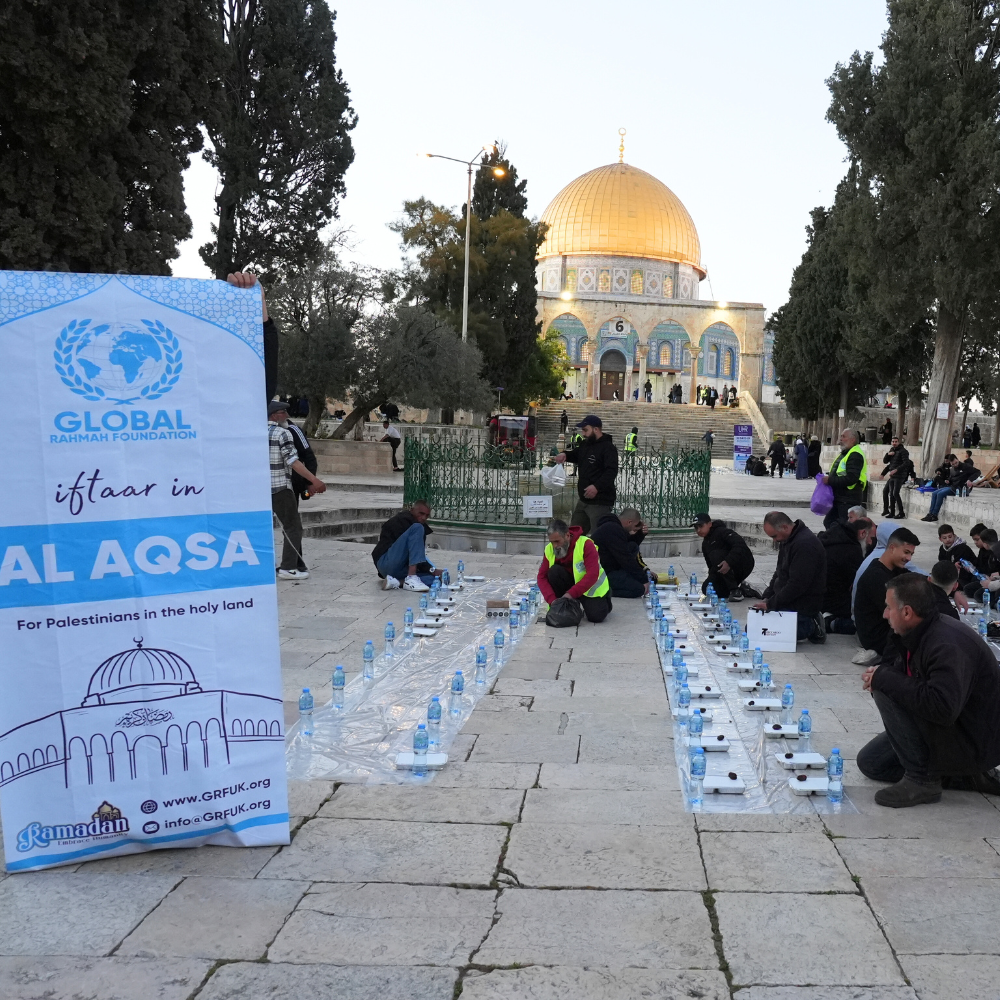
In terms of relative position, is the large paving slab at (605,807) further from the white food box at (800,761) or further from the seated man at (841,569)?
the seated man at (841,569)

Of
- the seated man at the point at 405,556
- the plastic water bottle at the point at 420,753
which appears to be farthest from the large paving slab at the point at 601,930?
the seated man at the point at 405,556

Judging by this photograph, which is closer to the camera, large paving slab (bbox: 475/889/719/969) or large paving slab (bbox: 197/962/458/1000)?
large paving slab (bbox: 197/962/458/1000)

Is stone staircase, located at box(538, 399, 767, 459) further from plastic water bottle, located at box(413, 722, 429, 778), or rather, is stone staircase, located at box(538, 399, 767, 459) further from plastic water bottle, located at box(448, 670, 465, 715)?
plastic water bottle, located at box(413, 722, 429, 778)

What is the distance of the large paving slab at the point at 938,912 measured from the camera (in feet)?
9.12

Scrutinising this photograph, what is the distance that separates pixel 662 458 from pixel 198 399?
346 inches

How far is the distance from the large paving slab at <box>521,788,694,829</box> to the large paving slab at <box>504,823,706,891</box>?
0.21 ft

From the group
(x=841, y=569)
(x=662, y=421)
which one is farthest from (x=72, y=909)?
(x=662, y=421)

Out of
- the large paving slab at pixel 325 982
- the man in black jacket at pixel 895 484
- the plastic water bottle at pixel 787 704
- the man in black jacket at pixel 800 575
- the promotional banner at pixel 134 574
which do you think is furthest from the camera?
the man in black jacket at pixel 895 484

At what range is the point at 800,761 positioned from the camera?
13.9 ft

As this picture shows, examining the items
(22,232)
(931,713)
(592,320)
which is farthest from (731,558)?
(592,320)

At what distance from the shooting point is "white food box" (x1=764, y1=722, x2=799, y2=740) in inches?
186

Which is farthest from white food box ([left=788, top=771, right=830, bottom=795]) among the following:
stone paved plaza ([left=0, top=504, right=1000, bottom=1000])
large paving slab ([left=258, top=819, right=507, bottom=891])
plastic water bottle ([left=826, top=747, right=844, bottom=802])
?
large paving slab ([left=258, top=819, right=507, bottom=891])

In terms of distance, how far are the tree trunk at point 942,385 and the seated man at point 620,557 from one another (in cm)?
1304

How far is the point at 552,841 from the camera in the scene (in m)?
3.49
